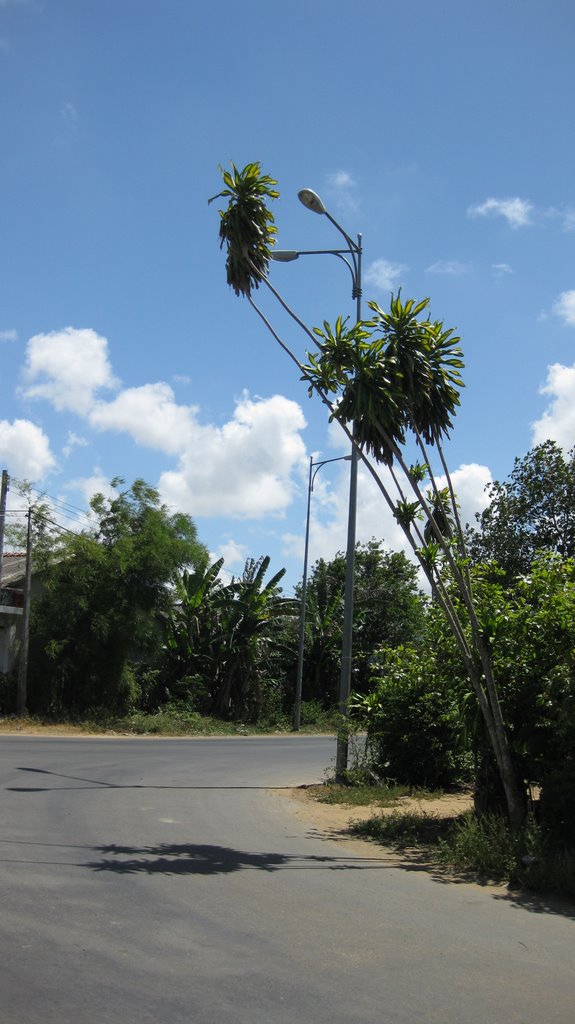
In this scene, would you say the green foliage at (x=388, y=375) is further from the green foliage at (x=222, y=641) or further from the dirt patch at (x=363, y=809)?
the green foliage at (x=222, y=641)

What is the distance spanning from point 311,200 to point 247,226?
11.9 feet

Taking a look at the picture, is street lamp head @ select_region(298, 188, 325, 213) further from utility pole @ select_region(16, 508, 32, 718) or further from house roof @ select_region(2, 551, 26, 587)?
house roof @ select_region(2, 551, 26, 587)

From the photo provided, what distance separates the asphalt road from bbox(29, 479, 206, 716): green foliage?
60.5ft

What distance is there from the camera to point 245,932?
21.3ft

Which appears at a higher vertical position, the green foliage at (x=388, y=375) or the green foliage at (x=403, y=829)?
the green foliage at (x=388, y=375)

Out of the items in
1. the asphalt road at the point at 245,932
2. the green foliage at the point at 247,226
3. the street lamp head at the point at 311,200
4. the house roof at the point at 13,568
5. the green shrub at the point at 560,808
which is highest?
the street lamp head at the point at 311,200

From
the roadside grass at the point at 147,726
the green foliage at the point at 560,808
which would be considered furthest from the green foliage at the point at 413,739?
the roadside grass at the point at 147,726

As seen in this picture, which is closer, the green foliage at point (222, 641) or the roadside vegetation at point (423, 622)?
the roadside vegetation at point (423, 622)

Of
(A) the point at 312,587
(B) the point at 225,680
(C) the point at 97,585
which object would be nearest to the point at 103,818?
(C) the point at 97,585

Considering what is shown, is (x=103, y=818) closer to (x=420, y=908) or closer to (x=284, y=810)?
(x=284, y=810)

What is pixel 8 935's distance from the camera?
6070mm

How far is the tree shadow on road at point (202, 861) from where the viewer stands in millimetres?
8672

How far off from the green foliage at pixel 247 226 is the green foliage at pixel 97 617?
69.0ft

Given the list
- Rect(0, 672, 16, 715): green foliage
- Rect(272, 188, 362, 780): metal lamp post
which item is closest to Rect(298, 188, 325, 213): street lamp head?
Rect(272, 188, 362, 780): metal lamp post
